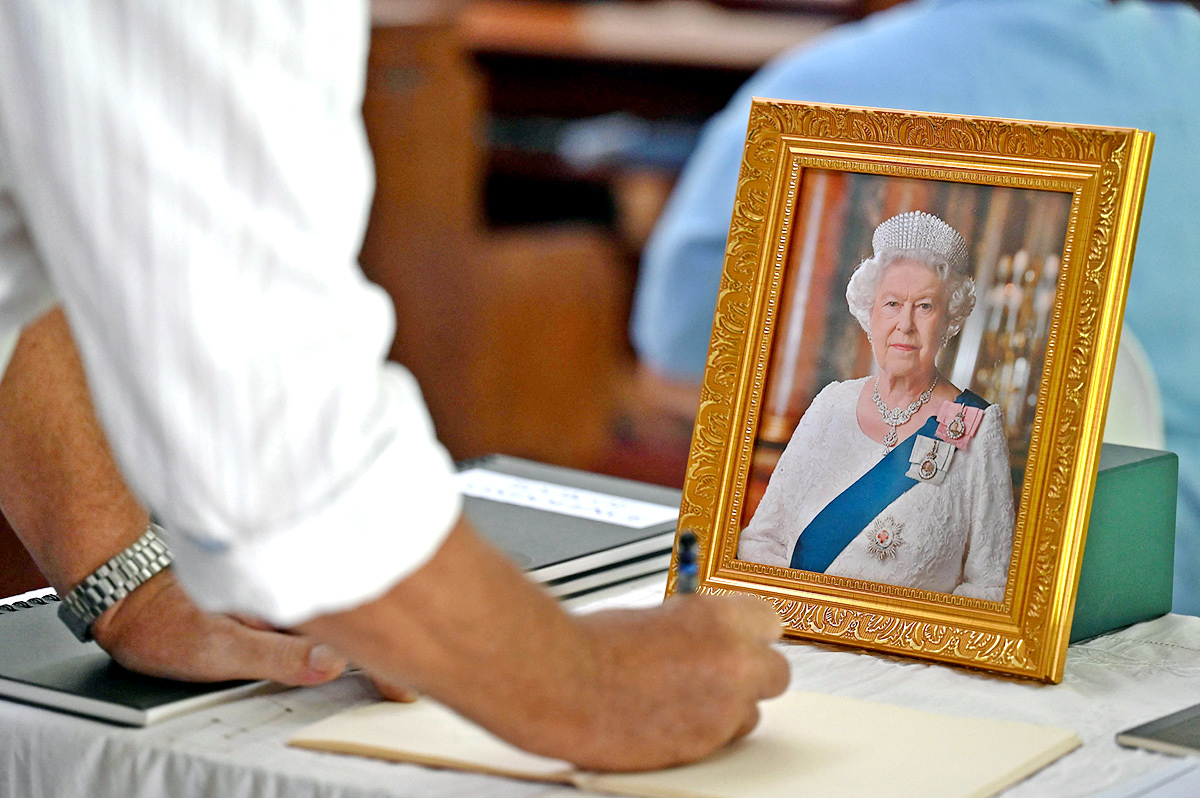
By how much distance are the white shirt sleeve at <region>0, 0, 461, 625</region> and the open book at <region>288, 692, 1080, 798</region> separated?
14 cm

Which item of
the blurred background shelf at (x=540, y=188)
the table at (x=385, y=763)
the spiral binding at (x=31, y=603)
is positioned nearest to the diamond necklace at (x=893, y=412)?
the table at (x=385, y=763)

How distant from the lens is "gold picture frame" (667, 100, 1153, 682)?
0.70 m

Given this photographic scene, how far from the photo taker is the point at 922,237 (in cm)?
73

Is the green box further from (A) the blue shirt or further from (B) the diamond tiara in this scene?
(A) the blue shirt

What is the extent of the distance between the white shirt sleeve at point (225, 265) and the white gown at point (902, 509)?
31 cm

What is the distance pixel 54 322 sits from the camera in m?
0.75

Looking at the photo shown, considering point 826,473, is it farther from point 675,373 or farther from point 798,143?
point 675,373

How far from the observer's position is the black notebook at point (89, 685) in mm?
647

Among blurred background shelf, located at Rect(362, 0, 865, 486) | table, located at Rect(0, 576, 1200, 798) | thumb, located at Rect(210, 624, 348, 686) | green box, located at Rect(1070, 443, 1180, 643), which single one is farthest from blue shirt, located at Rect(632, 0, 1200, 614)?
blurred background shelf, located at Rect(362, 0, 865, 486)

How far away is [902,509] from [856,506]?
0.08ft

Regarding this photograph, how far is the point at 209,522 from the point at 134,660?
0.26m

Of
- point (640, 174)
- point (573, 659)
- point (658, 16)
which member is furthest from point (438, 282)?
point (573, 659)

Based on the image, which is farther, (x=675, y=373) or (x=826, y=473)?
(x=675, y=373)

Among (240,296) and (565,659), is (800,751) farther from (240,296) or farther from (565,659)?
(240,296)
